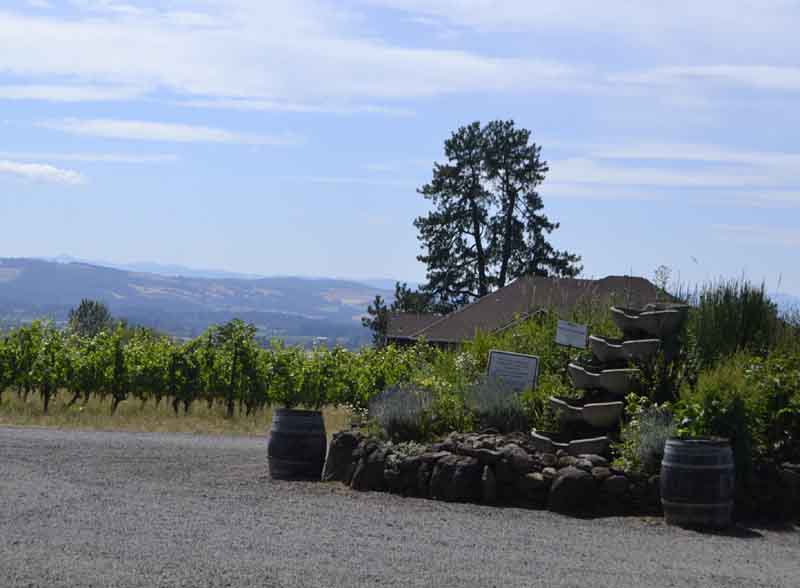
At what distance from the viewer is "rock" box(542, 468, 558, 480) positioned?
1152 cm

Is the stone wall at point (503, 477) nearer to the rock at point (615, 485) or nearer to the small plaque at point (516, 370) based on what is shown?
the rock at point (615, 485)

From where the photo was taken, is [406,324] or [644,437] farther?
[406,324]

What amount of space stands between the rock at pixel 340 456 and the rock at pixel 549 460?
7.27 ft

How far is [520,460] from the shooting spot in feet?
38.4

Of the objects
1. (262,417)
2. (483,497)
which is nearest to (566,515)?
(483,497)

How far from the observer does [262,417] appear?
78.0ft

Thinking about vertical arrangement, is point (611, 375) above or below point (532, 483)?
above

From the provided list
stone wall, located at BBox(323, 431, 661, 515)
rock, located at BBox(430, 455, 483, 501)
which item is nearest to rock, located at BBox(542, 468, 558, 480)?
stone wall, located at BBox(323, 431, 661, 515)

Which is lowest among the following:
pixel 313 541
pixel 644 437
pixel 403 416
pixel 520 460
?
pixel 313 541

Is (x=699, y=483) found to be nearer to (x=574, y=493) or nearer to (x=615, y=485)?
(x=615, y=485)

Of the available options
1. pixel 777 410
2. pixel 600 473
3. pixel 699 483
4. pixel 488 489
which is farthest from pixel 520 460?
pixel 777 410

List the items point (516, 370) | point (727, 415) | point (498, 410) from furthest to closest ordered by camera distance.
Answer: point (516, 370)
point (498, 410)
point (727, 415)

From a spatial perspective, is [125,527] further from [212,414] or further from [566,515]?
[212,414]

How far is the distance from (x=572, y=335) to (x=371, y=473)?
3096 mm
